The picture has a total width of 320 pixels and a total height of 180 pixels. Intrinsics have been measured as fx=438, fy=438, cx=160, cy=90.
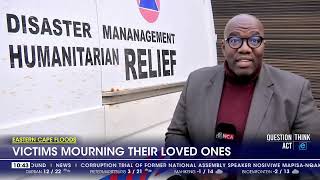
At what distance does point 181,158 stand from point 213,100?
258 mm

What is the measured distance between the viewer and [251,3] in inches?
200

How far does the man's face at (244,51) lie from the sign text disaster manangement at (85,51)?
0.66 meters

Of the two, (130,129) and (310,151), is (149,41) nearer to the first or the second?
(130,129)

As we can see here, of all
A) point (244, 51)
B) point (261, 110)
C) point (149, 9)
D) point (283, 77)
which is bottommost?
point (261, 110)

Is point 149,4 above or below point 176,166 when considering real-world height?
above

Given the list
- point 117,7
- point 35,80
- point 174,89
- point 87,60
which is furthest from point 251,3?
point 35,80

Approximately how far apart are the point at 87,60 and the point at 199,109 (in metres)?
0.57

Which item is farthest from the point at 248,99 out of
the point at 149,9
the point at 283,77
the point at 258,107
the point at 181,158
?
the point at 149,9

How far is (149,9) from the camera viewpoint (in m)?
2.47

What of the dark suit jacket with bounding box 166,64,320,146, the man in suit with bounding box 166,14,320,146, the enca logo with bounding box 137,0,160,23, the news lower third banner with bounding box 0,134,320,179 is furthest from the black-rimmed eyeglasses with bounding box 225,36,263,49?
the enca logo with bounding box 137,0,160,23

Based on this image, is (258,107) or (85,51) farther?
→ (85,51)

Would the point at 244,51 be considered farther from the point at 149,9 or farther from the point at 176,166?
the point at 149,9

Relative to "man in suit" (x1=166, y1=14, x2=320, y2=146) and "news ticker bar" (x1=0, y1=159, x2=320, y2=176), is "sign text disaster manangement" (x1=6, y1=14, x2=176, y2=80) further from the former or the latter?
"man in suit" (x1=166, y1=14, x2=320, y2=146)

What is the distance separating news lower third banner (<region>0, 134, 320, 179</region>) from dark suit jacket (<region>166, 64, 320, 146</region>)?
42 millimetres
